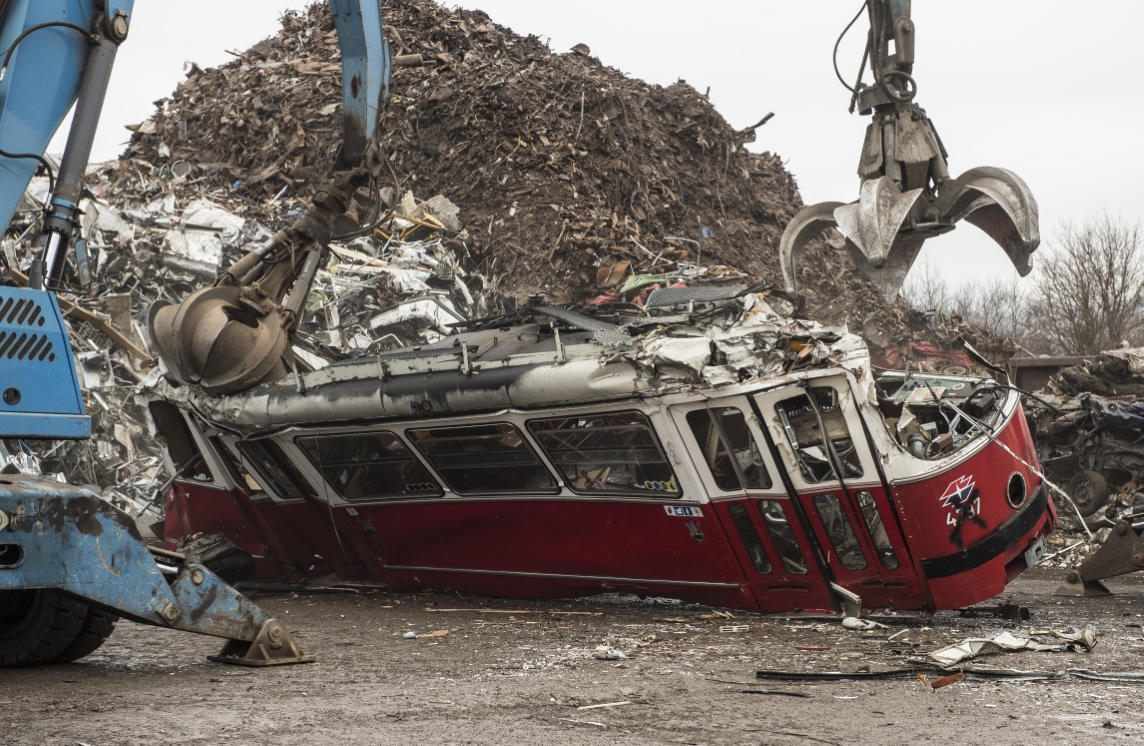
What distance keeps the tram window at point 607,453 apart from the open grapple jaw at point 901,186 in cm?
201

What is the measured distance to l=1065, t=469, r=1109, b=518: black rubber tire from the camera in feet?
40.9

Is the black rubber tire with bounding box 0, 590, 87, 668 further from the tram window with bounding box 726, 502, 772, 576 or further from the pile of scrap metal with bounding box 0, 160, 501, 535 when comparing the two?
the pile of scrap metal with bounding box 0, 160, 501, 535

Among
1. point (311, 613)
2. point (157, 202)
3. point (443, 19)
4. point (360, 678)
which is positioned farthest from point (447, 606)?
point (443, 19)

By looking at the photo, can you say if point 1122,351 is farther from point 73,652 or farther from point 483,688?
point 73,652

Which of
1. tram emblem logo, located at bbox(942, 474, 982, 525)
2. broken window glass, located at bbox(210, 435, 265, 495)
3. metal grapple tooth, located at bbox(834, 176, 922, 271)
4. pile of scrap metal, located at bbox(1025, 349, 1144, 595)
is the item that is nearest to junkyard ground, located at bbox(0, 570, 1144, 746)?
tram emblem logo, located at bbox(942, 474, 982, 525)

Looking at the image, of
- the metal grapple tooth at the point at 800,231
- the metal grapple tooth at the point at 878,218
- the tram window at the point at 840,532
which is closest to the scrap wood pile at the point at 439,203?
the metal grapple tooth at the point at 800,231

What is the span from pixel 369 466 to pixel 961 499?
14.8ft

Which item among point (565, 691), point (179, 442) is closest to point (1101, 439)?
point (565, 691)

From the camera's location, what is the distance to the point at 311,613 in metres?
8.51

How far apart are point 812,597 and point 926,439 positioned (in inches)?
53.3

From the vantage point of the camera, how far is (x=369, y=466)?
8789 mm

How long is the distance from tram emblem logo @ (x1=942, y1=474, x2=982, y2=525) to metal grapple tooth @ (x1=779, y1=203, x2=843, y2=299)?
2094 mm

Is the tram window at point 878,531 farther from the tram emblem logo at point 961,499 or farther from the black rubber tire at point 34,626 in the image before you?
the black rubber tire at point 34,626

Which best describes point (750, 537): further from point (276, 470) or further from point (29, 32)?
point (29, 32)
